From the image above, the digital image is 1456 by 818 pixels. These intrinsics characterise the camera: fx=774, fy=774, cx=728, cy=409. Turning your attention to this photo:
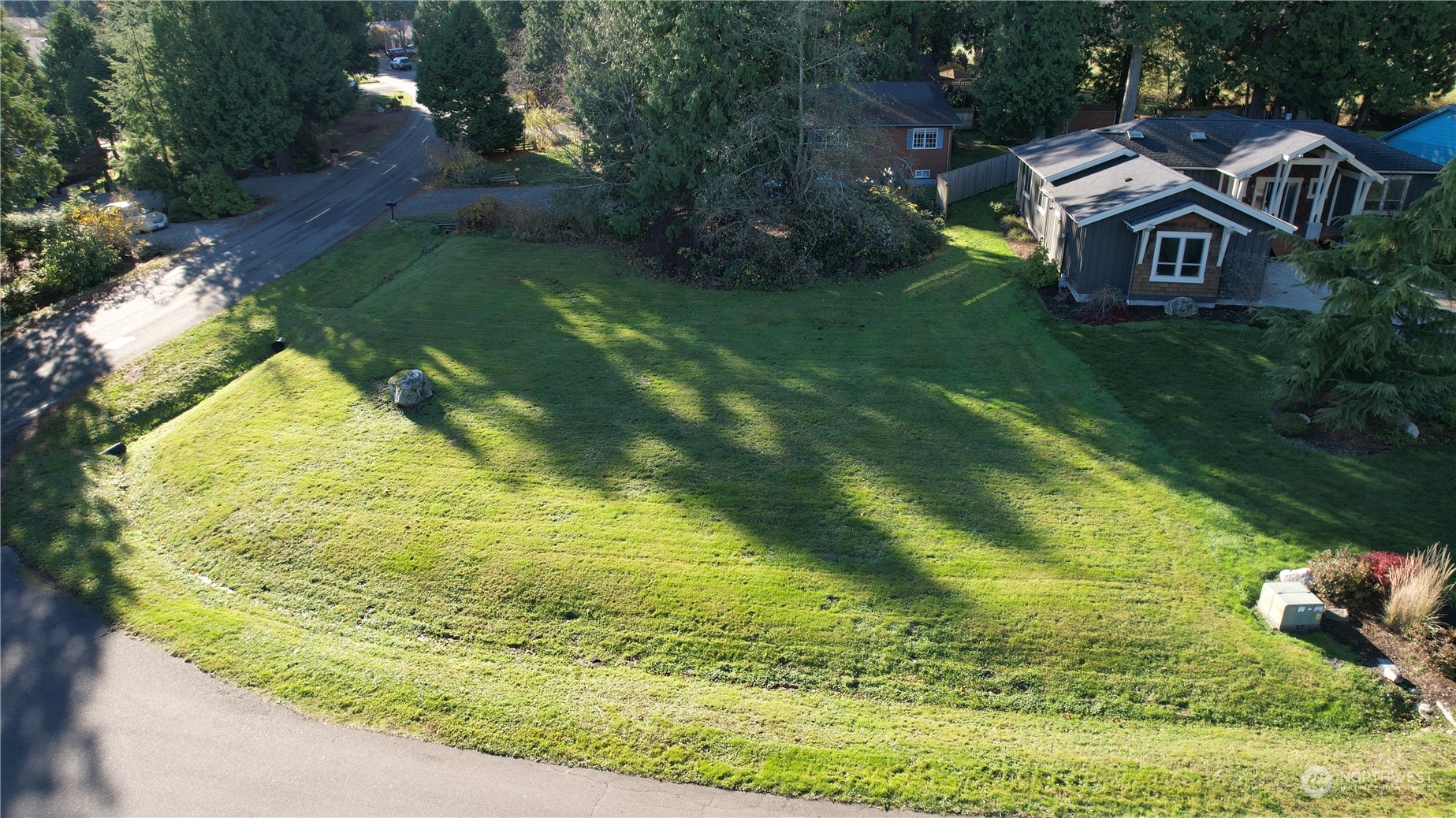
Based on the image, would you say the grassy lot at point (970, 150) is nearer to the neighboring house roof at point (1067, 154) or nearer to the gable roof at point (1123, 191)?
the neighboring house roof at point (1067, 154)

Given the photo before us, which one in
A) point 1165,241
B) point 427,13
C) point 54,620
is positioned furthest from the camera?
point 427,13

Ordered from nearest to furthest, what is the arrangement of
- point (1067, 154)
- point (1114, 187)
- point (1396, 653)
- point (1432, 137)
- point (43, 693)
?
1. point (43, 693)
2. point (1396, 653)
3. point (1114, 187)
4. point (1067, 154)
5. point (1432, 137)

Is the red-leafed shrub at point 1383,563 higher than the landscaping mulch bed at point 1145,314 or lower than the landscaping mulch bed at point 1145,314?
lower

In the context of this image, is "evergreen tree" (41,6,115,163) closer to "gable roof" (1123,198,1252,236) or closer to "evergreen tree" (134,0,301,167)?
"evergreen tree" (134,0,301,167)

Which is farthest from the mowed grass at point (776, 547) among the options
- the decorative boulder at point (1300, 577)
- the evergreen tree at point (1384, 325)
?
the evergreen tree at point (1384, 325)

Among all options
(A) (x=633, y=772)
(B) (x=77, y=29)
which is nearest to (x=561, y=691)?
(A) (x=633, y=772)

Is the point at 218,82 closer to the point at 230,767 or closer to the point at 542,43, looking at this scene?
the point at 542,43

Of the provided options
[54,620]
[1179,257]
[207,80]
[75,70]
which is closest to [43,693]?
[54,620]
